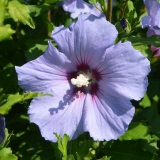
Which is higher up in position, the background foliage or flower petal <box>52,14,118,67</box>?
flower petal <box>52,14,118,67</box>

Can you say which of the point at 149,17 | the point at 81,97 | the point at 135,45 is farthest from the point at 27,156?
the point at 149,17

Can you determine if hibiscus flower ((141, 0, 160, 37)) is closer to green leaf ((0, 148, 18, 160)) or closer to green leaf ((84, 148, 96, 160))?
green leaf ((84, 148, 96, 160))

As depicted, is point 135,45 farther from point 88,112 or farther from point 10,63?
point 10,63

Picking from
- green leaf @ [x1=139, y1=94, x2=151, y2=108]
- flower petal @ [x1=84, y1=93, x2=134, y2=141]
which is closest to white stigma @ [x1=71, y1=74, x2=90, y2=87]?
flower petal @ [x1=84, y1=93, x2=134, y2=141]

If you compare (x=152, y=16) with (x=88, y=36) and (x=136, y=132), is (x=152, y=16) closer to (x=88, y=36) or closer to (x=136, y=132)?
(x=88, y=36)

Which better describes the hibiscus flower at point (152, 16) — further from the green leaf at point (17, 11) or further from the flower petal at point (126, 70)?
the green leaf at point (17, 11)

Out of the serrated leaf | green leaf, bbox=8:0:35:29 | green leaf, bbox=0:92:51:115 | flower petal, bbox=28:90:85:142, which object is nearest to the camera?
green leaf, bbox=0:92:51:115

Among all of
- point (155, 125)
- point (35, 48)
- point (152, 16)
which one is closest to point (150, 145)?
point (155, 125)
